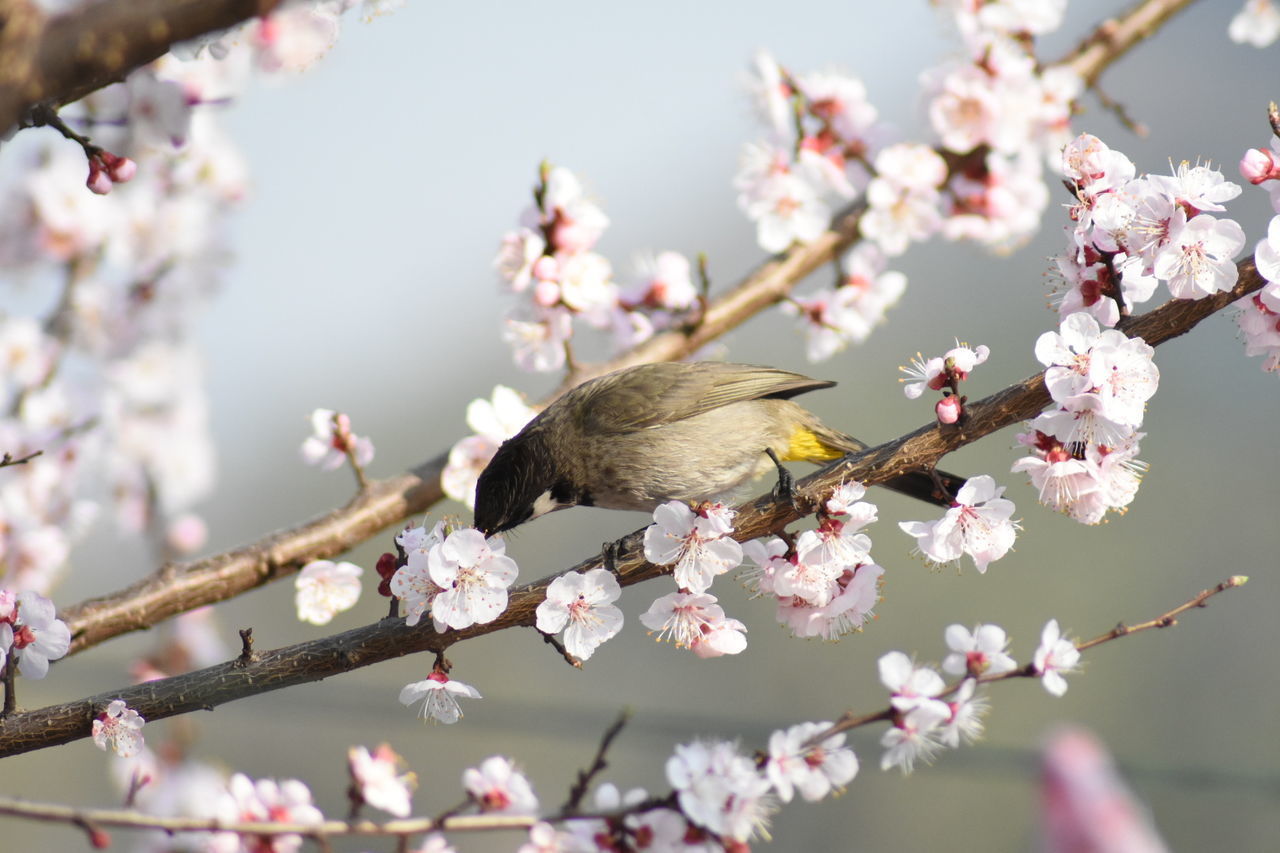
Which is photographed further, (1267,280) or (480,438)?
(480,438)

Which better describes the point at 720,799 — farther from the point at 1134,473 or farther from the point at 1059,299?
A: the point at 1059,299

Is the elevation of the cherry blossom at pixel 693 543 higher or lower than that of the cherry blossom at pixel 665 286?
lower

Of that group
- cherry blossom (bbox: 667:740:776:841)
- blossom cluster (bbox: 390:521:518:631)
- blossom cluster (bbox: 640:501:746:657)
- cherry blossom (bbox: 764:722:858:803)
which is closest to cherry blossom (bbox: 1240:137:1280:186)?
blossom cluster (bbox: 640:501:746:657)

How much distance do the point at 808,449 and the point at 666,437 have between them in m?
0.54

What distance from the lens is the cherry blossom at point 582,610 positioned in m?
2.42

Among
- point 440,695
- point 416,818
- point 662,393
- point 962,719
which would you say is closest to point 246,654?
point 440,695

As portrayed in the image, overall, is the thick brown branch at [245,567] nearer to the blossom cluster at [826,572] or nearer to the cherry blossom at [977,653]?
the blossom cluster at [826,572]

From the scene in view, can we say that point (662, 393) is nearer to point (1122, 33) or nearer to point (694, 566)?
point (694, 566)

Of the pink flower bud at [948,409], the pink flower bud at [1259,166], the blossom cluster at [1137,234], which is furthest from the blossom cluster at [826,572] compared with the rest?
the pink flower bud at [1259,166]

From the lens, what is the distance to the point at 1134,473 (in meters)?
2.39

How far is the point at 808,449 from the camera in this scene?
4.22 metres

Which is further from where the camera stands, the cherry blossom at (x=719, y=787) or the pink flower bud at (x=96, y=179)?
the pink flower bud at (x=96, y=179)

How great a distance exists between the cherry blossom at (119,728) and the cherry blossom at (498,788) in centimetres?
69

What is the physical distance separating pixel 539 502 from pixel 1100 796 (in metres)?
2.97
